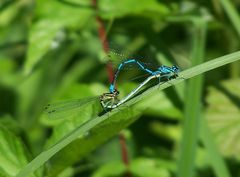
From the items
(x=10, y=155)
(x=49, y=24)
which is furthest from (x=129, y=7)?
(x=10, y=155)

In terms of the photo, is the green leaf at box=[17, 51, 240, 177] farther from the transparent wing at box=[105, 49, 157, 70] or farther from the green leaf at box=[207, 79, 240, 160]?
the green leaf at box=[207, 79, 240, 160]

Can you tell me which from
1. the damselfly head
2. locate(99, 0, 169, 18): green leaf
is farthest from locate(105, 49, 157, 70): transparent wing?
locate(99, 0, 169, 18): green leaf

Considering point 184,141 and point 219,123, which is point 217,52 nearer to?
point 219,123

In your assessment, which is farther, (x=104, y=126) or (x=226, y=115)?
(x=226, y=115)

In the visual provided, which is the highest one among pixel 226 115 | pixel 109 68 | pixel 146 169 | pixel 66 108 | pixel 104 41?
pixel 104 41

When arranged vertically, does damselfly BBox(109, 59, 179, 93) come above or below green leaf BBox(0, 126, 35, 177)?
above

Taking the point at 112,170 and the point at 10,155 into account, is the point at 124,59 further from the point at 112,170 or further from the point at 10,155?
the point at 10,155

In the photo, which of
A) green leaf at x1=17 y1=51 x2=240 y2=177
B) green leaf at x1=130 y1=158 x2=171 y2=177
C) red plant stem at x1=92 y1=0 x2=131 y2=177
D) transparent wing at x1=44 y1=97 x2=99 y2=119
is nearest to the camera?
green leaf at x1=17 y1=51 x2=240 y2=177

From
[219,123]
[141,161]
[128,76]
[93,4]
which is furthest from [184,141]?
[128,76]
